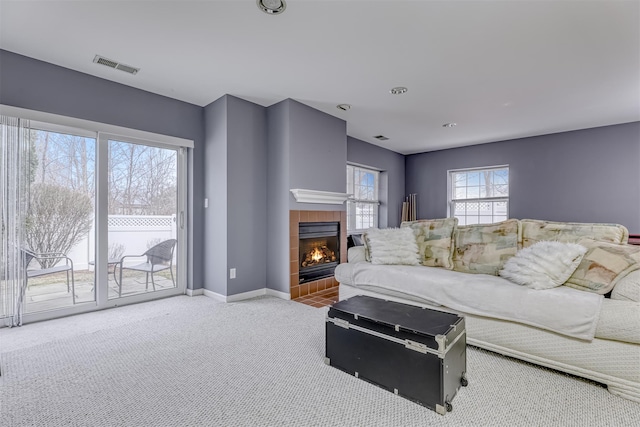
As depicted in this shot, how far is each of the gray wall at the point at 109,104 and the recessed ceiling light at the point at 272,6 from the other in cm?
210

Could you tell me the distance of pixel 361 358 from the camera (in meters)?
1.86

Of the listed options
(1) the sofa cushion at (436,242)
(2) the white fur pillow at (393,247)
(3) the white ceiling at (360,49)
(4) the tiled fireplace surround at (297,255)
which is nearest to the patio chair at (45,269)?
(3) the white ceiling at (360,49)

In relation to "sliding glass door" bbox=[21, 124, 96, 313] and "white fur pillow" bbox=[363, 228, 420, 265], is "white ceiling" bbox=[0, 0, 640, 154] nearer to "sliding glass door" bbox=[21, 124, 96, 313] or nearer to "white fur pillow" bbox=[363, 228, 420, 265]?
"sliding glass door" bbox=[21, 124, 96, 313]

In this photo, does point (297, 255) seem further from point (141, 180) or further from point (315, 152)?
point (141, 180)

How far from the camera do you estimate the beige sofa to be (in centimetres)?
171

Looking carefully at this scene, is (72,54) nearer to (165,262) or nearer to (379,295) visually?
(165,262)

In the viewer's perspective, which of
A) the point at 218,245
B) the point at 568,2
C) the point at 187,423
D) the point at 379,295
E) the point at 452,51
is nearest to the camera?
the point at 187,423

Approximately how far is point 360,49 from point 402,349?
2.33m

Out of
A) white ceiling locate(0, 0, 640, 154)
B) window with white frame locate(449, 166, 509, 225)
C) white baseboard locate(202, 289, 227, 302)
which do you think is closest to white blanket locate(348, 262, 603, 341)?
white baseboard locate(202, 289, 227, 302)

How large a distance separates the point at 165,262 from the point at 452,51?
381cm

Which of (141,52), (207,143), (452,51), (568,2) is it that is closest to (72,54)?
(141,52)

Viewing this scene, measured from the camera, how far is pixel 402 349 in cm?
166

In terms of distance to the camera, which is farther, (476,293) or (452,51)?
(452,51)

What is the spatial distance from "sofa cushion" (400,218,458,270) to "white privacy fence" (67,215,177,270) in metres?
2.96
